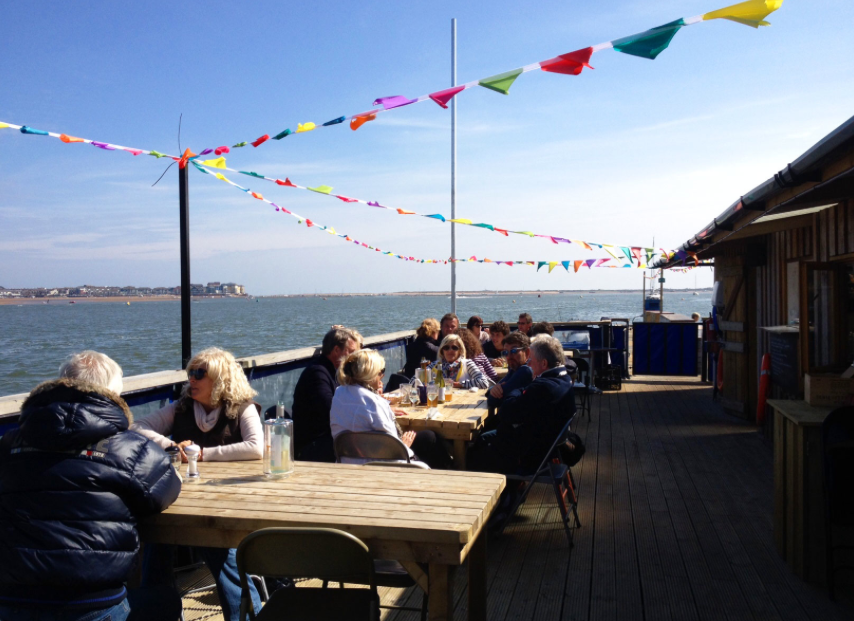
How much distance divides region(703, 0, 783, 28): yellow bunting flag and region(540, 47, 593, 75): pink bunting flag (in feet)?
2.37

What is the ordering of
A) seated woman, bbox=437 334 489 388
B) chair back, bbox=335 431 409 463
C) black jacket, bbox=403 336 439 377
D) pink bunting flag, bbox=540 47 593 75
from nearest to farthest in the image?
chair back, bbox=335 431 409 463 → pink bunting flag, bbox=540 47 593 75 → seated woman, bbox=437 334 489 388 → black jacket, bbox=403 336 439 377

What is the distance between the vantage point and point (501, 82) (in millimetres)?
4121

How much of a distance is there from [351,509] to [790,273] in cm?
606

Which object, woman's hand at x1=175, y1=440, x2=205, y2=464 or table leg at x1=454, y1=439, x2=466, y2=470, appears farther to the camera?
table leg at x1=454, y1=439, x2=466, y2=470

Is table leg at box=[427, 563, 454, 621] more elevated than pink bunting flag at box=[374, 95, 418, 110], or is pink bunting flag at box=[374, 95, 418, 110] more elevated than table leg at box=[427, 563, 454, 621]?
pink bunting flag at box=[374, 95, 418, 110]

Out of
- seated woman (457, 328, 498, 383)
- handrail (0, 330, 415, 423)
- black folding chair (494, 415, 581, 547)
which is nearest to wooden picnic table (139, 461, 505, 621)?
handrail (0, 330, 415, 423)

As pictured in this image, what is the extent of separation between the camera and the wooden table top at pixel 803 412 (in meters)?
3.42

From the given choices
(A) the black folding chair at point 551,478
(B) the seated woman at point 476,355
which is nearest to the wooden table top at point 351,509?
(A) the black folding chair at point 551,478

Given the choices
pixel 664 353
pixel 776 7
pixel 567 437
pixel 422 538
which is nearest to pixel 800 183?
pixel 776 7

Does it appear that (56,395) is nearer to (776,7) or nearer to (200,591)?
(200,591)

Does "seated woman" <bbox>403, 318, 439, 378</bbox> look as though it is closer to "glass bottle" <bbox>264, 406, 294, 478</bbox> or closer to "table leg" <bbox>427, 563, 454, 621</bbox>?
"glass bottle" <bbox>264, 406, 294, 478</bbox>

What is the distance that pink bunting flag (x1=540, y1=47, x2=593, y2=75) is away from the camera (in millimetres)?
3828

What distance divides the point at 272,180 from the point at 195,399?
323 centimetres

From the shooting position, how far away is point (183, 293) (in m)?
4.42
